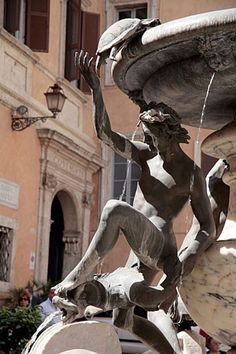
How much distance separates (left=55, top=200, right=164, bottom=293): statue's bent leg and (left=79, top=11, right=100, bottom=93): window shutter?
40.1 ft

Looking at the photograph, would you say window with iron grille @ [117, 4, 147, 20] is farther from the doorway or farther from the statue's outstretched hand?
the statue's outstretched hand

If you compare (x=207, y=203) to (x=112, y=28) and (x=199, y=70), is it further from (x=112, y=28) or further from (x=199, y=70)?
(x=112, y=28)

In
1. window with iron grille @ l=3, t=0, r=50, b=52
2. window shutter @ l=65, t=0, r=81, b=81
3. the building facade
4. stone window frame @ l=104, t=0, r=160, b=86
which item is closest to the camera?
the building facade

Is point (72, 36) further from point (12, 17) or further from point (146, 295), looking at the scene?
point (146, 295)

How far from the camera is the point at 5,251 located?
12.8 m

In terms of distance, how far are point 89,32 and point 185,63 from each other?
1212 cm

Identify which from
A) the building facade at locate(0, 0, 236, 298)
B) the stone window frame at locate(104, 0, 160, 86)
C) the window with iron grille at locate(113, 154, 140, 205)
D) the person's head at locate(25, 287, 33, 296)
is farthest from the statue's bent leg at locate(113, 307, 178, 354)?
the stone window frame at locate(104, 0, 160, 86)

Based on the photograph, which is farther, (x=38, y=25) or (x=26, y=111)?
(x=38, y=25)

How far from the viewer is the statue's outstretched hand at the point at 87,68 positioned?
3.96 meters

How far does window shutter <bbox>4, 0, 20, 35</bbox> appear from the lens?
13203 millimetres

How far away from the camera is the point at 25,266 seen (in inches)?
518

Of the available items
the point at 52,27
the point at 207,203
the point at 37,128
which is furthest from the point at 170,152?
the point at 52,27

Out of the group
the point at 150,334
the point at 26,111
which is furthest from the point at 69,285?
the point at 26,111

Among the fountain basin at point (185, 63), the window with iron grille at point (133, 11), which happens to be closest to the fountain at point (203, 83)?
the fountain basin at point (185, 63)
